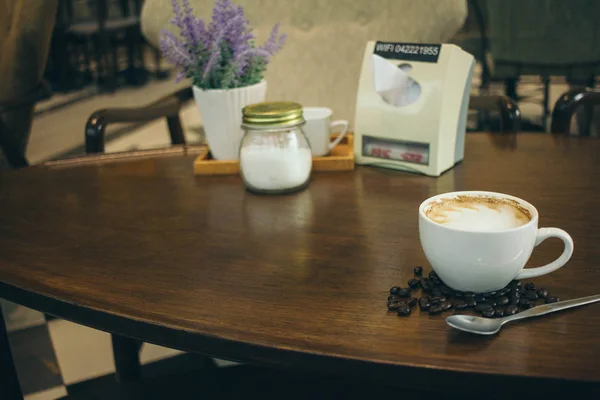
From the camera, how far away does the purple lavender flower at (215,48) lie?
3.53 feet

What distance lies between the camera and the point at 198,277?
0.75 metres

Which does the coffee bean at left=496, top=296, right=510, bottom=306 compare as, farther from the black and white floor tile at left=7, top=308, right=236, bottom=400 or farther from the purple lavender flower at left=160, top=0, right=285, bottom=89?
the black and white floor tile at left=7, top=308, right=236, bottom=400

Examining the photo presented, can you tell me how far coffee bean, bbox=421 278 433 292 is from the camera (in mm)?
683

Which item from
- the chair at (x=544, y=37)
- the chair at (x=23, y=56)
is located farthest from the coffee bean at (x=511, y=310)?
the chair at (x=544, y=37)

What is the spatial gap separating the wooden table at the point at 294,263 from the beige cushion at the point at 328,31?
2.49ft

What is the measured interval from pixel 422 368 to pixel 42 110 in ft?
16.2

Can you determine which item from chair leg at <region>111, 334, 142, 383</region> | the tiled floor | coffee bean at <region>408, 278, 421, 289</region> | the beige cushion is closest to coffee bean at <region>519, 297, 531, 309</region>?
coffee bean at <region>408, 278, 421, 289</region>

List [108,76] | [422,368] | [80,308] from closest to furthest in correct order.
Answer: [422,368]
[80,308]
[108,76]

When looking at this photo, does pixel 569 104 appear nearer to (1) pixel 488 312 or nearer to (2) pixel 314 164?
(2) pixel 314 164

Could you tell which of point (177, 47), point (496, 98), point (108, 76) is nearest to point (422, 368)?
point (177, 47)

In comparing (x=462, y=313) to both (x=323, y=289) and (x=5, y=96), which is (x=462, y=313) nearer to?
(x=323, y=289)

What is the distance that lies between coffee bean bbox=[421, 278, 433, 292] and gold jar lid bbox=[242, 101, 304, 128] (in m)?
0.40

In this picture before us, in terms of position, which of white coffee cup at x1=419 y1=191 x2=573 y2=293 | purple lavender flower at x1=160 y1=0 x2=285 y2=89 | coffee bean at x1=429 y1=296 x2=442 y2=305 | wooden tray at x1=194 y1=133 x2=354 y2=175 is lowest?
coffee bean at x1=429 y1=296 x2=442 y2=305

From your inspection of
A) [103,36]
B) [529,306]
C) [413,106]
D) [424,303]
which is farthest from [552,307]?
[103,36]
